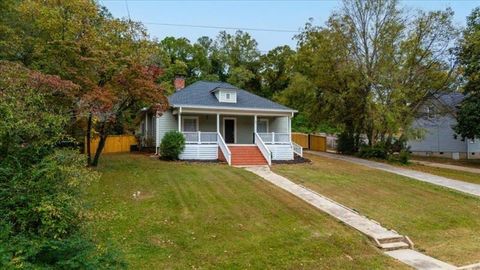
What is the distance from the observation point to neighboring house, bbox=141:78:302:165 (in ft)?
68.4

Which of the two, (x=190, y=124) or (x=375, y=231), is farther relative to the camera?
(x=190, y=124)

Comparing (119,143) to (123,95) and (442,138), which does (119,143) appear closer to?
(123,95)

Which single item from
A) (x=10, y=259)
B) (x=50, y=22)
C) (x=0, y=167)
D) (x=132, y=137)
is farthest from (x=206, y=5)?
(x=10, y=259)

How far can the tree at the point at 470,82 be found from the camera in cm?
2525

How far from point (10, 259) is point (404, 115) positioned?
24902 mm

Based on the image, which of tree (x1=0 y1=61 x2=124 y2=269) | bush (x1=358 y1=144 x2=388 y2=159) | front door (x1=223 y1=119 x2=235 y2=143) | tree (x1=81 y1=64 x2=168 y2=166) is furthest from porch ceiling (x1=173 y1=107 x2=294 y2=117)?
tree (x1=0 y1=61 x2=124 y2=269)

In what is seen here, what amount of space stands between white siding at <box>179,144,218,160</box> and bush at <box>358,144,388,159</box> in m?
12.0

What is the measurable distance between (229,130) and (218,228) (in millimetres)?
15718

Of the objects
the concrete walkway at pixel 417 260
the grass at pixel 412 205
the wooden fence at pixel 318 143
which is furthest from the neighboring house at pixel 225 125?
the concrete walkway at pixel 417 260

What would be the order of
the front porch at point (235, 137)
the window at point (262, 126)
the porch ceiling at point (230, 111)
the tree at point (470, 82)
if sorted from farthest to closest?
the window at point (262, 126)
the tree at point (470, 82)
the porch ceiling at point (230, 111)
the front porch at point (235, 137)

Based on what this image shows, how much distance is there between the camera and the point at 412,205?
1316 cm

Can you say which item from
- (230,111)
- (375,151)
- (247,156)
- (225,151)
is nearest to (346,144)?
(375,151)

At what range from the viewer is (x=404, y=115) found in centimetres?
2509

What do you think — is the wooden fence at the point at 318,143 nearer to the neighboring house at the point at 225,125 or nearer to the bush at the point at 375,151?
the bush at the point at 375,151
